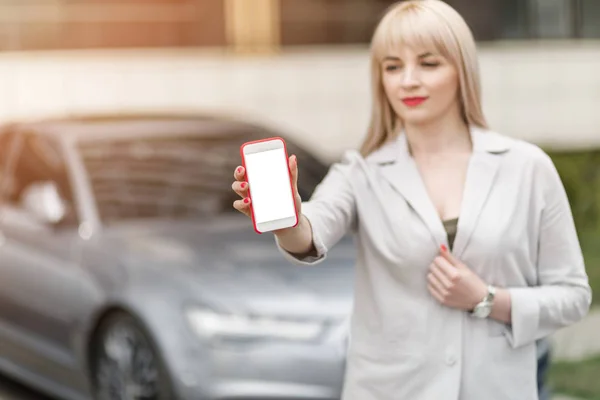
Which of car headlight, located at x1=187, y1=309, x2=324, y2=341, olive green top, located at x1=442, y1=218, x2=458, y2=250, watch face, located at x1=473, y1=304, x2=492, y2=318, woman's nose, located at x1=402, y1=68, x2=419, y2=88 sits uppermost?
woman's nose, located at x1=402, y1=68, x2=419, y2=88

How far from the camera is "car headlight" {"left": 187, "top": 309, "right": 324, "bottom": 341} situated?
570 centimetres

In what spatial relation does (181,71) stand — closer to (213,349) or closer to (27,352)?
(27,352)

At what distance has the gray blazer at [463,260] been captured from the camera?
3.26m

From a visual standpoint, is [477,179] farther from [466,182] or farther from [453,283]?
[453,283]

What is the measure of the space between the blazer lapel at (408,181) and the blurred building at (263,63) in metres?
10.0

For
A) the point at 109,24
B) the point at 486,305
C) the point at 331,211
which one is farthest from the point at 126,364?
the point at 109,24

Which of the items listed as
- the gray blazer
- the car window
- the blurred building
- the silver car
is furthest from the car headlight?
the blurred building

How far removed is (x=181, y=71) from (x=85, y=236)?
743cm

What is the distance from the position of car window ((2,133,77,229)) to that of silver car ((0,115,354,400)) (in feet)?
0.04

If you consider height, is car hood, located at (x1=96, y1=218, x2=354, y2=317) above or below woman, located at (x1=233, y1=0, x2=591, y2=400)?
below

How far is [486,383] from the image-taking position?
328 centimetres

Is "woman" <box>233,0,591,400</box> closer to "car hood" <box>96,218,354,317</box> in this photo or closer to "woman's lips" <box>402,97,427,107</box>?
"woman's lips" <box>402,97,427,107</box>

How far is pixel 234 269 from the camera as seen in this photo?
6059 mm

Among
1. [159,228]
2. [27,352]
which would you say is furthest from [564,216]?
[27,352]
